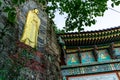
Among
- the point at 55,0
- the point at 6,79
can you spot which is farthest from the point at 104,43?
the point at 6,79

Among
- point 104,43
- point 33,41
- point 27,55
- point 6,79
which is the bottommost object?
point 6,79

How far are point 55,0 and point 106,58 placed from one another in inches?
241

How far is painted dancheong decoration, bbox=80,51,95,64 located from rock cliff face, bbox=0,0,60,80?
2.47m

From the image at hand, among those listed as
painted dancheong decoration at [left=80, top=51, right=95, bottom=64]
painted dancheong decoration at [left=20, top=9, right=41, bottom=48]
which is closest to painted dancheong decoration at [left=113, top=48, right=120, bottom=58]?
painted dancheong decoration at [left=80, top=51, right=95, bottom=64]

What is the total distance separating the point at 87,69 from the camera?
10414 millimetres

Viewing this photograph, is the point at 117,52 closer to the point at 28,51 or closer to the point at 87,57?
the point at 87,57

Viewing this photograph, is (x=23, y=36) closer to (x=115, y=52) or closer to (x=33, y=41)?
(x=33, y=41)

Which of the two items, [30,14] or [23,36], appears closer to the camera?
[23,36]

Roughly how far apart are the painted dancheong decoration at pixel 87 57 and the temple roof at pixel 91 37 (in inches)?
19.8

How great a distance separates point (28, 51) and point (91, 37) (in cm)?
457

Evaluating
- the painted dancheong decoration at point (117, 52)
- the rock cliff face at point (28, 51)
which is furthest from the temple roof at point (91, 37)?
the rock cliff face at point (28, 51)

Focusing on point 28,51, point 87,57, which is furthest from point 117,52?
point 28,51

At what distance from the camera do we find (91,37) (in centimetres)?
1090

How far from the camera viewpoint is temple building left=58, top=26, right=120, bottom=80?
10.3 meters
